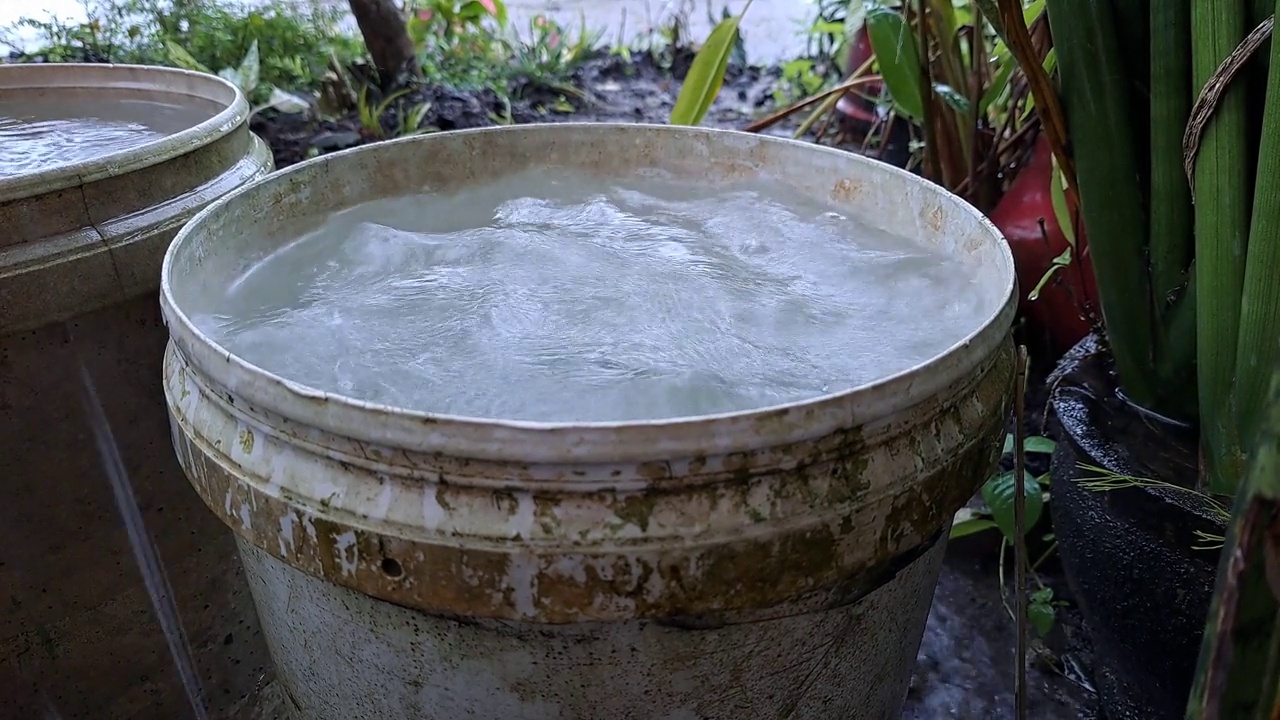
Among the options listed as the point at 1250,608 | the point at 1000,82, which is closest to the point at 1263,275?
the point at 1250,608

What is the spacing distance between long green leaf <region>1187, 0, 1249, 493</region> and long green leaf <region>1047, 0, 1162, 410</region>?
0.11 m

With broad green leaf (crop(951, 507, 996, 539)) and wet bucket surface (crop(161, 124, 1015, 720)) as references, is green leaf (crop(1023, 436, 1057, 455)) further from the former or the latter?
wet bucket surface (crop(161, 124, 1015, 720))

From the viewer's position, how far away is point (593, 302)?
109cm

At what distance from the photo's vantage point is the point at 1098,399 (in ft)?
4.80

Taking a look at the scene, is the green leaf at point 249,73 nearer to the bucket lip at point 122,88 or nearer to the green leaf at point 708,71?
the bucket lip at point 122,88

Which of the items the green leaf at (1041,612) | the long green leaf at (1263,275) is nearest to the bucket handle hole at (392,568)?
the long green leaf at (1263,275)

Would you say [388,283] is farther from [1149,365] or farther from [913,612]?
[1149,365]

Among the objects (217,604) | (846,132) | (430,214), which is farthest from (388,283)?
(846,132)

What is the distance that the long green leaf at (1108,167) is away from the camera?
1202 millimetres

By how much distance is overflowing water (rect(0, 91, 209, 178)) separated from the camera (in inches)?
→ 58.1

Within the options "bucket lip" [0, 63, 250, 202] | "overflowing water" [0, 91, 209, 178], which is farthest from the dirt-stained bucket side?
"overflowing water" [0, 91, 209, 178]

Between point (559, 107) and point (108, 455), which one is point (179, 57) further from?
point (108, 455)

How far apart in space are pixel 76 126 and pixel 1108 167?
158 cm

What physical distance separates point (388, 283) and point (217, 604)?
2.39 ft
